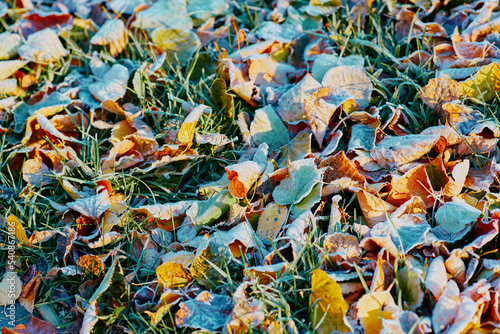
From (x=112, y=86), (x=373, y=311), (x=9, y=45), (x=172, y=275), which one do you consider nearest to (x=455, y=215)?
(x=373, y=311)

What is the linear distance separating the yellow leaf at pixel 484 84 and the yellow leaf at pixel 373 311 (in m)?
1.11

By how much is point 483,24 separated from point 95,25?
87.0 inches

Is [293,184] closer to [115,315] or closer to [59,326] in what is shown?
[115,315]

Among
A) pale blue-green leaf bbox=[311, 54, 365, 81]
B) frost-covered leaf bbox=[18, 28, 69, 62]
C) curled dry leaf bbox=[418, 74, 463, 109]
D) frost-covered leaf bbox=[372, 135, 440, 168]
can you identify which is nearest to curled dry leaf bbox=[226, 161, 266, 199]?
frost-covered leaf bbox=[372, 135, 440, 168]

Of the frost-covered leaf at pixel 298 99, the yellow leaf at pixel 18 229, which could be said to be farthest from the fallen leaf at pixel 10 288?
the frost-covered leaf at pixel 298 99

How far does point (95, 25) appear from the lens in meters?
2.78

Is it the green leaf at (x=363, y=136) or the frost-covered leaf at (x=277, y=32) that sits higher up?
the frost-covered leaf at (x=277, y=32)

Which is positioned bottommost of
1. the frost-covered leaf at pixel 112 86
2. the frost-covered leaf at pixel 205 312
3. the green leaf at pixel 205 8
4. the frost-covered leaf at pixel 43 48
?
the frost-covered leaf at pixel 205 312

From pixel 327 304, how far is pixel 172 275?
1.88 ft

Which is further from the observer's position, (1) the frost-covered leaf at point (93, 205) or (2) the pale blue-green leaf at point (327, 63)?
(2) the pale blue-green leaf at point (327, 63)

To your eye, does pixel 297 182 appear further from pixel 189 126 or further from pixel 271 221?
pixel 189 126

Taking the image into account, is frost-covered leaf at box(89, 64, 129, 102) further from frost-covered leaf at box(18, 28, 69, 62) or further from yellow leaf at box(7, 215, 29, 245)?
yellow leaf at box(7, 215, 29, 245)

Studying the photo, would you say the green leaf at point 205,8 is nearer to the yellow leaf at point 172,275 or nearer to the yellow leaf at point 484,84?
the yellow leaf at point 484,84

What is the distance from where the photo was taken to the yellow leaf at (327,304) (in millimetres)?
1406
